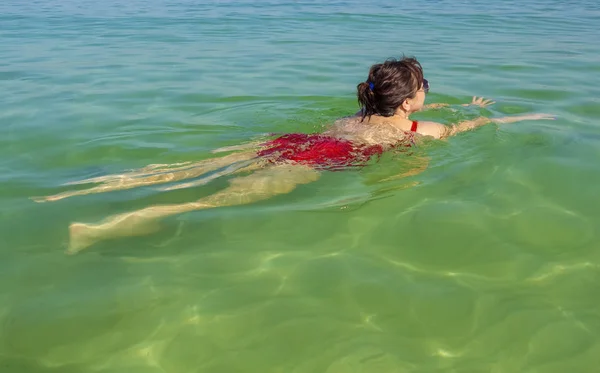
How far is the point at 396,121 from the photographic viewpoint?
502 centimetres

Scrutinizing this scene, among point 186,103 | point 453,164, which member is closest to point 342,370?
point 453,164

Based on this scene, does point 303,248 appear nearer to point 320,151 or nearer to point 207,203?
point 207,203

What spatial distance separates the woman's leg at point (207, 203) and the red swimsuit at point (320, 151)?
0.11 meters

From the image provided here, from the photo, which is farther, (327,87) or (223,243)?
(327,87)

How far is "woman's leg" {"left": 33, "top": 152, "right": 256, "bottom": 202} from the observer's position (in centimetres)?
434

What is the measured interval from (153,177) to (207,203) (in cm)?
63

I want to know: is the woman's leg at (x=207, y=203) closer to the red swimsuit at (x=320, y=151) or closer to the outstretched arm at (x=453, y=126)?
the red swimsuit at (x=320, y=151)

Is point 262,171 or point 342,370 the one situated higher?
point 262,171

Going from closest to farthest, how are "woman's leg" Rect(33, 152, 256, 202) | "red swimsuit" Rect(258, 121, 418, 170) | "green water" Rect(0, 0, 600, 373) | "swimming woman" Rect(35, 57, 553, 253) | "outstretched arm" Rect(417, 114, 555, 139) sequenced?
"green water" Rect(0, 0, 600, 373), "swimming woman" Rect(35, 57, 553, 253), "woman's leg" Rect(33, 152, 256, 202), "red swimsuit" Rect(258, 121, 418, 170), "outstretched arm" Rect(417, 114, 555, 139)

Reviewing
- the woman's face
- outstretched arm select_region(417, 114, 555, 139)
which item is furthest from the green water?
the woman's face

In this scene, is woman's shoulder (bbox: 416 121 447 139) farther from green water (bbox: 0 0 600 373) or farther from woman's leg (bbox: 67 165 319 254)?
woman's leg (bbox: 67 165 319 254)

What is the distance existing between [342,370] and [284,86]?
568cm

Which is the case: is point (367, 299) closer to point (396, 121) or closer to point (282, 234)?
point (282, 234)

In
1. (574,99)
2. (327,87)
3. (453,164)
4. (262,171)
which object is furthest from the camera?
(327,87)
